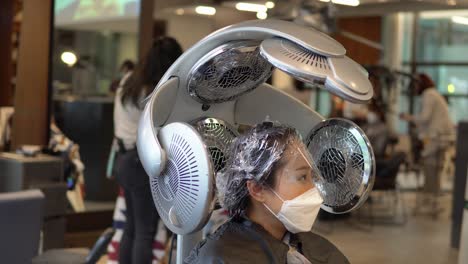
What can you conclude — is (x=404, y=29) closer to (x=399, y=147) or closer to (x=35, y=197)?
(x=399, y=147)

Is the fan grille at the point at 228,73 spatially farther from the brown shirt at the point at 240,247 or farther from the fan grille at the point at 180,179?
the brown shirt at the point at 240,247

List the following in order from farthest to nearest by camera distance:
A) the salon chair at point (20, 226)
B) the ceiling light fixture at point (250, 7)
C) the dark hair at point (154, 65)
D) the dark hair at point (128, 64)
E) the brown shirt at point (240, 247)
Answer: the ceiling light fixture at point (250, 7) < the dark hair at point (128, 64) < the dark hair at point (154, 65) < the salon chair at point (20, 226) < the brown shirt at point (240, 247)

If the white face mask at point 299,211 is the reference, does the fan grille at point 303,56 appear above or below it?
above

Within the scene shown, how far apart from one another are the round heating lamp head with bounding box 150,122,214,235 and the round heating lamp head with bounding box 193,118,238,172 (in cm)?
25

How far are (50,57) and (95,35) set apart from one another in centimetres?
85

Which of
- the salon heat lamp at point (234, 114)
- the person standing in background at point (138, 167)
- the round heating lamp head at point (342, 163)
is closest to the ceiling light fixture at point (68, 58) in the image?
the person standing in background at point (138, 167)

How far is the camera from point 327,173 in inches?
81.4

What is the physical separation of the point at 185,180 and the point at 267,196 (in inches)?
8.0

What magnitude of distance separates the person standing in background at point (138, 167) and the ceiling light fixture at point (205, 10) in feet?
19.1

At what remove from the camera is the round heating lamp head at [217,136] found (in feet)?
6.75

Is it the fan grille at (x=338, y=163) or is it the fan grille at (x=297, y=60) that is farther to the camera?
the fan grille at (x=338, y=163)

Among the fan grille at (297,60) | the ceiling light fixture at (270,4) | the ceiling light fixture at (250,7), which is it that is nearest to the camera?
the fan grille at (297,60)

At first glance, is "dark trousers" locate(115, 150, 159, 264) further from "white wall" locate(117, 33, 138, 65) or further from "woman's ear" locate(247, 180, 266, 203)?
"white wall" locate(117, 33, 138, 65)

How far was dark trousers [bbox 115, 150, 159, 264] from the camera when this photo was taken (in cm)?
359
